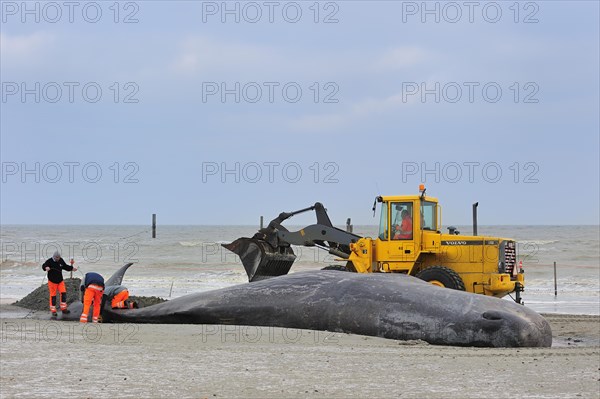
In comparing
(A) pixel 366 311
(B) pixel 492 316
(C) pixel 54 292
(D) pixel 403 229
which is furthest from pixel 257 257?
(B) pixel 492 316

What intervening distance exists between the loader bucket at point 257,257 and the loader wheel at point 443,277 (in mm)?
3936

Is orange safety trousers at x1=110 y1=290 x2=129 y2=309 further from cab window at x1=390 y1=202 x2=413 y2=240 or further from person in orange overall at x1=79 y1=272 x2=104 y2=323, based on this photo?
cab window at x1=390 y1=202 x2=413 y2=240

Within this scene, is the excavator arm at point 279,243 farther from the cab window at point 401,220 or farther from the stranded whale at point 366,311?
the stranded whale at point 366,311

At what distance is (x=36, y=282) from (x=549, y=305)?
20716 mm

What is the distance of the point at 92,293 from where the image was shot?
16.4 metres

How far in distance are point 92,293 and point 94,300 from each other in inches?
8.7

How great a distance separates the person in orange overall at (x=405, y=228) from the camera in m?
18.8

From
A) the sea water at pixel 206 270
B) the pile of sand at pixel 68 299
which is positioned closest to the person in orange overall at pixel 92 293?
the pile of sand at pixel 68 299

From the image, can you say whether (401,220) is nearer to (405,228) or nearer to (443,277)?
(405,228)

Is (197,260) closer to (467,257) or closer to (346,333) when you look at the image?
(467,257)

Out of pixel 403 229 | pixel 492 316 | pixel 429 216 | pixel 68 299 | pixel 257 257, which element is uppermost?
pixel 429 216

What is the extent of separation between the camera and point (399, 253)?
741 inches

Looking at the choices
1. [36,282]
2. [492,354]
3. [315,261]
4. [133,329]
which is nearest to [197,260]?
[315,261]

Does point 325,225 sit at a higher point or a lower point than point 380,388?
higher
